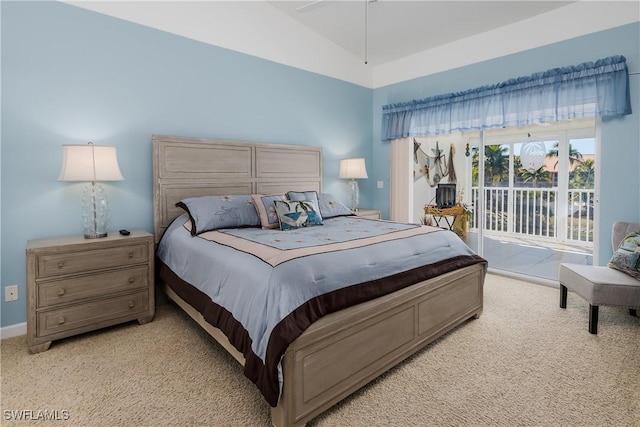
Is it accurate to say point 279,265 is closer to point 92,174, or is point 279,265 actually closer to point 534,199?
point 92,174

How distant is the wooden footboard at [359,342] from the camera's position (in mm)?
1601

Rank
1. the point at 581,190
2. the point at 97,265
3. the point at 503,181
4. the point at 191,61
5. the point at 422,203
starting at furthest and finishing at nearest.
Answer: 1. the point at 422,203
2. the point at 503,181
3. the point at 581,190
4. the point at 191,61
5. the point at 97,265

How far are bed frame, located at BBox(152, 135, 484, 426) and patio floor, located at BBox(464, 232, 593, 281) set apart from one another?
5.72 feet

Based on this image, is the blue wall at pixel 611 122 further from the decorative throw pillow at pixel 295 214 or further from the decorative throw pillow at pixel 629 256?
the decorative throw pillow at pixel 295 214

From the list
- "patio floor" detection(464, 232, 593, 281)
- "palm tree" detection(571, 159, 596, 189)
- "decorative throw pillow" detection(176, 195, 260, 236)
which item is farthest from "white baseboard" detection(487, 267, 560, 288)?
"decorative throw pillow" detection(176, 195, 260, 236)

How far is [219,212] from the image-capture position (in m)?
3.02

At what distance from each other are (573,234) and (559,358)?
2.31 m

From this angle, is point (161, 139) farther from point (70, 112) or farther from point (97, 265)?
point (97, 265)

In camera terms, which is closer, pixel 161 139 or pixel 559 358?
pixel 559 358

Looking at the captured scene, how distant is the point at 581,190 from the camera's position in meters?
3.74

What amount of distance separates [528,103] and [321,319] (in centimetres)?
348

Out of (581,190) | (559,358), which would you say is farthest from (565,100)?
(559,358)

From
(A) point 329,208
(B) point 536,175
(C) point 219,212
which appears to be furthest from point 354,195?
(C) point 219,212

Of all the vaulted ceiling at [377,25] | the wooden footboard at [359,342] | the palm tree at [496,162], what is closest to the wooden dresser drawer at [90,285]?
the wooden footboard at [359,342]
